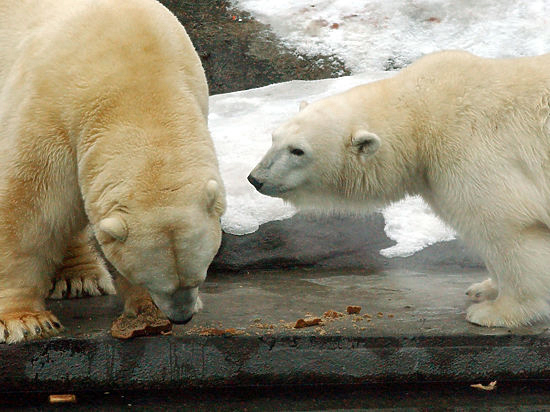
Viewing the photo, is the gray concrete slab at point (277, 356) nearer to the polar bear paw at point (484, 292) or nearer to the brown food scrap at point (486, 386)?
the brown food scrap at point (486, 386)

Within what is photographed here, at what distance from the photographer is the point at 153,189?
2.85 m

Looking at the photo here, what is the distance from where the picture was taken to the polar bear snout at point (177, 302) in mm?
3014

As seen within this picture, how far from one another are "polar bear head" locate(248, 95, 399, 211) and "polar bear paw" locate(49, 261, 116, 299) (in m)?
1.10

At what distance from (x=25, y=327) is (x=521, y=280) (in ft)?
7.49

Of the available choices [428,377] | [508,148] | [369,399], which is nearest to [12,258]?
[369,399]

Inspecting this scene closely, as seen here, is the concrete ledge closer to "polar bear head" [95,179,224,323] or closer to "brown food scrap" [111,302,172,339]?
"brown food scrap" [111,302,172,339]

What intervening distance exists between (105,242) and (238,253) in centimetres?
250

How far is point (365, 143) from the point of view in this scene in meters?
3.97

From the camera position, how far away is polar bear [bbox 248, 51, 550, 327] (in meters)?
3.63

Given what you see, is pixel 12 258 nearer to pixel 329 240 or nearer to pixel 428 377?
pixel 428 377

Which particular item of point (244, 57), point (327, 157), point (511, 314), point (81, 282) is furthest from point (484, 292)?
point (244, 57)

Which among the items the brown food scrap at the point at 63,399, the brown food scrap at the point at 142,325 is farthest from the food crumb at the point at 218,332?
the brown food scrap at the point at 63,399

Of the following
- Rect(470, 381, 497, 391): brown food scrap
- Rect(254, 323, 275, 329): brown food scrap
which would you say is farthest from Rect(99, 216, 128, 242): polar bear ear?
Rect(470, 381, 497, 391): brown food scrap

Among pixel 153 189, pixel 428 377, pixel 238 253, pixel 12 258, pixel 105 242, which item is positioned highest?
pixel 153 189
